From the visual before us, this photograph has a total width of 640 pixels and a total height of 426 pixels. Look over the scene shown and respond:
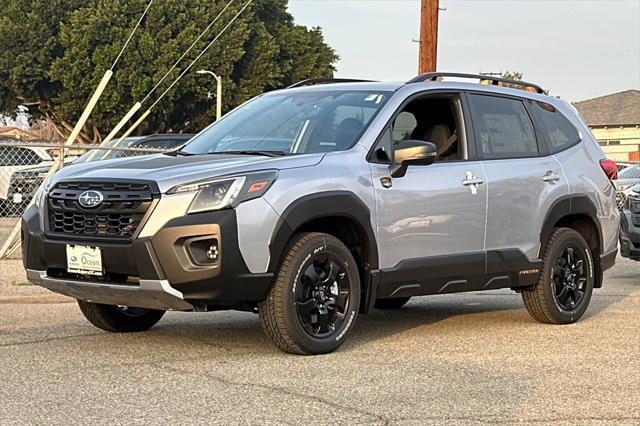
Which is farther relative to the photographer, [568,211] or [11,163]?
[11,163]

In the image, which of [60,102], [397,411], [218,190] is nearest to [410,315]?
[218,190]

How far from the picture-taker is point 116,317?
8055 mm

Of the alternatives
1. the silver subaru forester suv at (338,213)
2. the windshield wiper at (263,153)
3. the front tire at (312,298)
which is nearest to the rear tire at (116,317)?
the silver subaru forester suv at (338,213)

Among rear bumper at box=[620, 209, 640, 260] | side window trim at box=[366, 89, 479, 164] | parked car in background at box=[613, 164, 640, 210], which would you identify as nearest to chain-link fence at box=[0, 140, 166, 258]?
rear bumper at box=[620, 209, 640, 260]

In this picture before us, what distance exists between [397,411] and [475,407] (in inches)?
16.6

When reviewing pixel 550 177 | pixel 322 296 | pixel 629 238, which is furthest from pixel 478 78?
pixel 629 238

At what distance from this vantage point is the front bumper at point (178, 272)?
658 cm

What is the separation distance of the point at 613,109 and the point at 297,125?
199ft

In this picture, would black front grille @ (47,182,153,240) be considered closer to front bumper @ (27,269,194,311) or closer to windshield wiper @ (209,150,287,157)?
front bumper @ (27,269,194,311)

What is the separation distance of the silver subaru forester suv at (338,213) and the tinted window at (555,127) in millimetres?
13

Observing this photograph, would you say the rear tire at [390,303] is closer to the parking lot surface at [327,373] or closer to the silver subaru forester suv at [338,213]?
the parking lot surface at [327,373]

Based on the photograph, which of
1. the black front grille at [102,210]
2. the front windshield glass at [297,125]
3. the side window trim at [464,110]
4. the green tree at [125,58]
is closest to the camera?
the black front grille at [102,210]

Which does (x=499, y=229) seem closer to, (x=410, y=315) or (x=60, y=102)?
(x=410, y=315)

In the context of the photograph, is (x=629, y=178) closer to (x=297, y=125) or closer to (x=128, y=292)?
(x=297, y=125)
